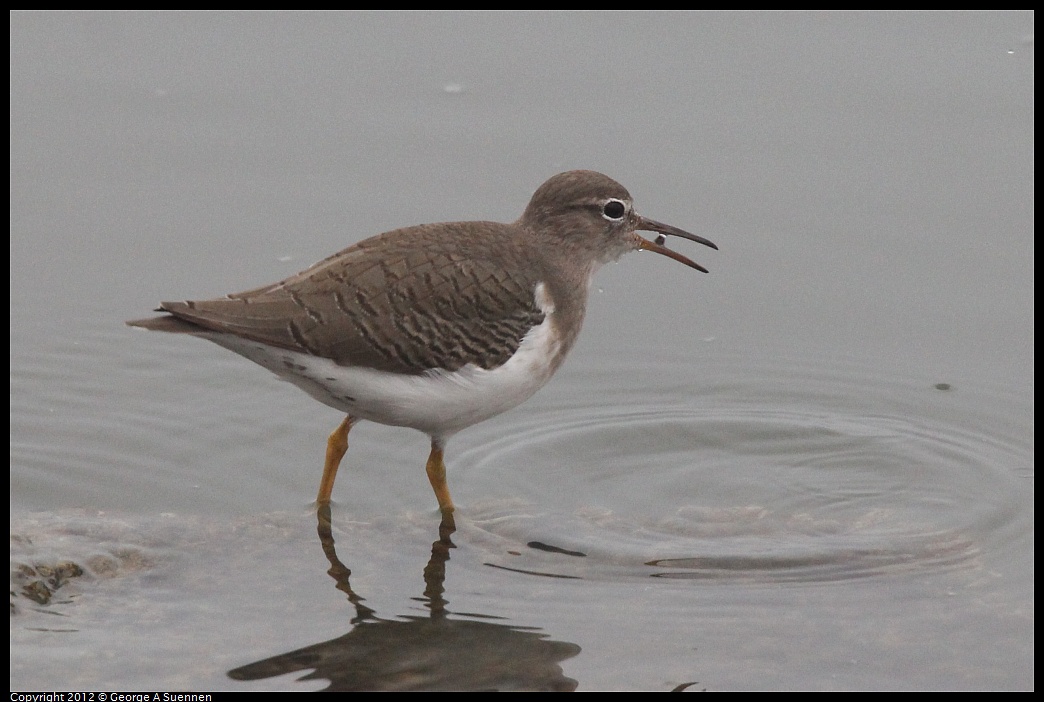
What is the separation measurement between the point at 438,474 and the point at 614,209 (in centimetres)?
208

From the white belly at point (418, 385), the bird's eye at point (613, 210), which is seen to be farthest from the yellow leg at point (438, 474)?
the bird's eye at point (613, 210)

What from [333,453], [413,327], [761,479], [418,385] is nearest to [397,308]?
[413,327]

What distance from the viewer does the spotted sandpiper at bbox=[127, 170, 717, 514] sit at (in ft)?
28.4

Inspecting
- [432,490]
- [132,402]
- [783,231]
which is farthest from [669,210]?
[132,402]

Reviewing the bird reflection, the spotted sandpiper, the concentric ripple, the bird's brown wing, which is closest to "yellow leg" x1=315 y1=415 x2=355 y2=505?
the spotted sandpiper

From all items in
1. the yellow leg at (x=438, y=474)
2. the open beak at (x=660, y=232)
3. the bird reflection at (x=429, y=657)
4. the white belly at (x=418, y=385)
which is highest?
the open beak at (x=660, y=232)

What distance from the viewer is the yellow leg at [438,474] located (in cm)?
936

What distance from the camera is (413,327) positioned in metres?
8.85

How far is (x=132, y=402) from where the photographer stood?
10531 mm

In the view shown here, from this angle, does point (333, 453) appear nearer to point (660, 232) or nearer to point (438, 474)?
point (438, 474)

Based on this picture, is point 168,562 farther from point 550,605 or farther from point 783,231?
point 783,231

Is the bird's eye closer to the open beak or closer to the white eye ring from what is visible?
the white eye ring

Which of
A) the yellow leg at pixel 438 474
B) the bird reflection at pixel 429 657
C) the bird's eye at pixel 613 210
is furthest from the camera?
the bird's eye at pixel 613 210

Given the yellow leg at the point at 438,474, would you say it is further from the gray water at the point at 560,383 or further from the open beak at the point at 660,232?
the open beak at the point at 660,232
